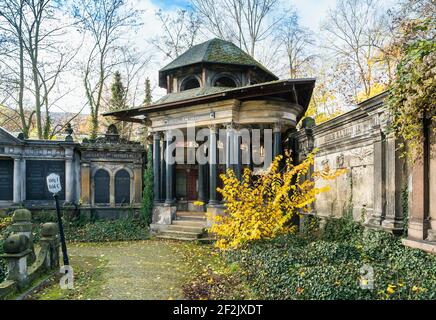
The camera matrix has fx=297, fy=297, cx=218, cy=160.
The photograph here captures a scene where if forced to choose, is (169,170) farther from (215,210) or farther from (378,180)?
(378,180)

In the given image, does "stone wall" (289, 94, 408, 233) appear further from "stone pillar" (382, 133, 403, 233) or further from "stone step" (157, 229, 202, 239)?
"stone step" (157, 229, 202, 239)

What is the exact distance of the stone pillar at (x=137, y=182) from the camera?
14055mm

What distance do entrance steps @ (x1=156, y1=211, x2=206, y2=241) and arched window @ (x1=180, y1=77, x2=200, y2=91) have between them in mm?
6140

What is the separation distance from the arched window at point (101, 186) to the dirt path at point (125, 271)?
3414mm

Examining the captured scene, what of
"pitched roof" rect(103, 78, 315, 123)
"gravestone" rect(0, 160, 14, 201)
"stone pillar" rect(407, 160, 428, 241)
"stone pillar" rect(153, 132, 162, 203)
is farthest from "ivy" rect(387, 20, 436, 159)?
"gravestone" rect(0, 160, 14, 201)

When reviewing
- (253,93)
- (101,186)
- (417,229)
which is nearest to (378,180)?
(417,229)

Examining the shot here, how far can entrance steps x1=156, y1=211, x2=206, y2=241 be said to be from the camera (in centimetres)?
1097

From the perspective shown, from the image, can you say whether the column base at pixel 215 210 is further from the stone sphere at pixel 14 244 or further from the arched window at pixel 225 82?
the stone sphere at pixel 14 244

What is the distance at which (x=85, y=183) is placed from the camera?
1355cm

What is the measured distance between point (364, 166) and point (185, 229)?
22.2 feet

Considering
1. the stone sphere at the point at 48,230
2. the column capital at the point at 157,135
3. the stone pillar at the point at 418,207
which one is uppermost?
the column capital at the point at 157,135

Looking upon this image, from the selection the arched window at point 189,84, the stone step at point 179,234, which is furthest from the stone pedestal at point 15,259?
the arched window at point 189,84

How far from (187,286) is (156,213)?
6.65 meters
